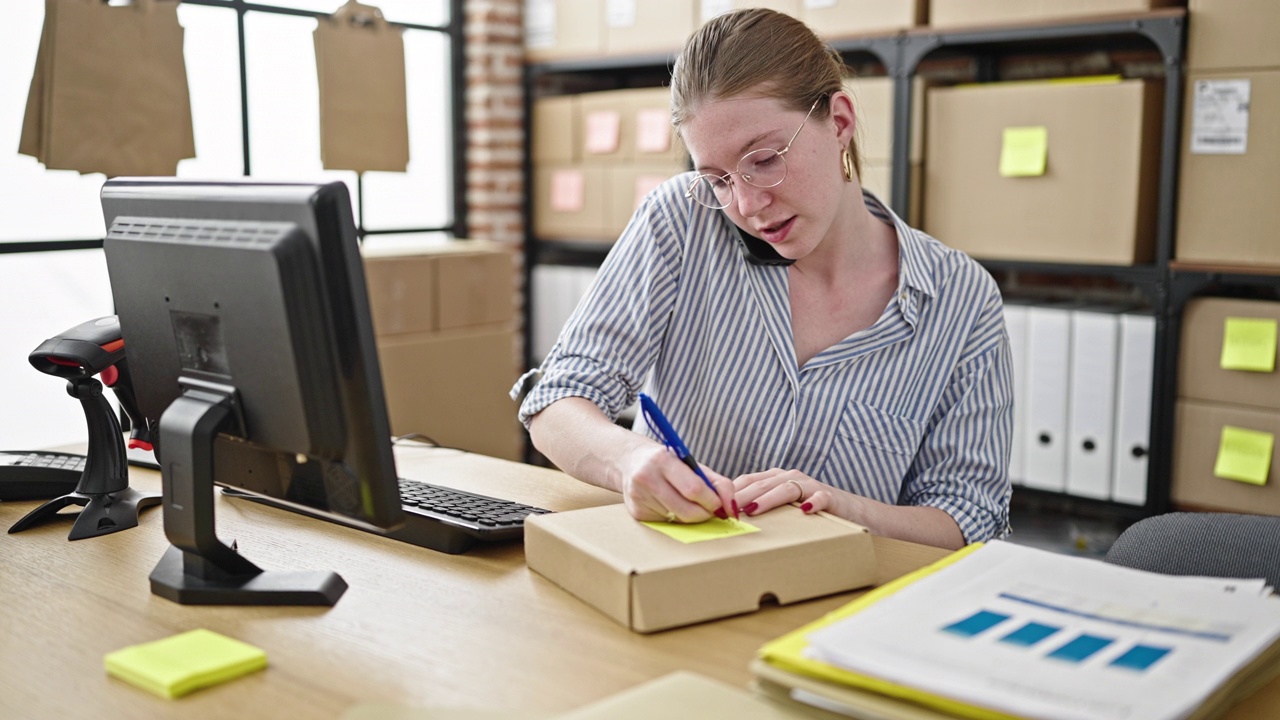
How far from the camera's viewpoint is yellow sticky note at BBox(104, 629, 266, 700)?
0.88 m

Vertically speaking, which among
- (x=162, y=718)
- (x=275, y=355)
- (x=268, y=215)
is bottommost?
(x=162, y=718)

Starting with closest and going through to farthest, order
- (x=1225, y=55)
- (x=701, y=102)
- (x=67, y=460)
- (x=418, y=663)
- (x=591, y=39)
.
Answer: (x=418, y=663) → (x=701, y=102) → (x=67, y=460) → (x=1225, y=55) → (x=591, y=39)

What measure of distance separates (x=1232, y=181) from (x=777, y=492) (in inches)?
70.6

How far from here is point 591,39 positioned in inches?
140

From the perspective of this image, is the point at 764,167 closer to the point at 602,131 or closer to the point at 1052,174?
the point at 1052,174

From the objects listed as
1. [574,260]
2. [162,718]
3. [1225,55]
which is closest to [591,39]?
[574,260]

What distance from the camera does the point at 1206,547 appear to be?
4.18 feet

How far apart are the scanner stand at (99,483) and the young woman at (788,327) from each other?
0.49 metres

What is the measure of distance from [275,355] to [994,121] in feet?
7.16

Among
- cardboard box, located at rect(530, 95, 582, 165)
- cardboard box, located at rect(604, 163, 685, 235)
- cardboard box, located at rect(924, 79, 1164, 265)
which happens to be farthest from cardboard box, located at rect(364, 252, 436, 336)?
cardboard box, located at rect(924, 79, 1164, 265)

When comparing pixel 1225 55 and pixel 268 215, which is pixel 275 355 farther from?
pixel 1225 55

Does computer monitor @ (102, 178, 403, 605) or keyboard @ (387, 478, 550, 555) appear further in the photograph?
keyboard @ (387, 478, 550, 555)

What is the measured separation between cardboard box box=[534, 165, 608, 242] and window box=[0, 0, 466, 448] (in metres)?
0.28

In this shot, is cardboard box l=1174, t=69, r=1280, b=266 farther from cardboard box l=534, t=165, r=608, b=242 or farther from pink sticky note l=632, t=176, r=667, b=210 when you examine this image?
cardboard box l=534, t=165, r=608, b=242
